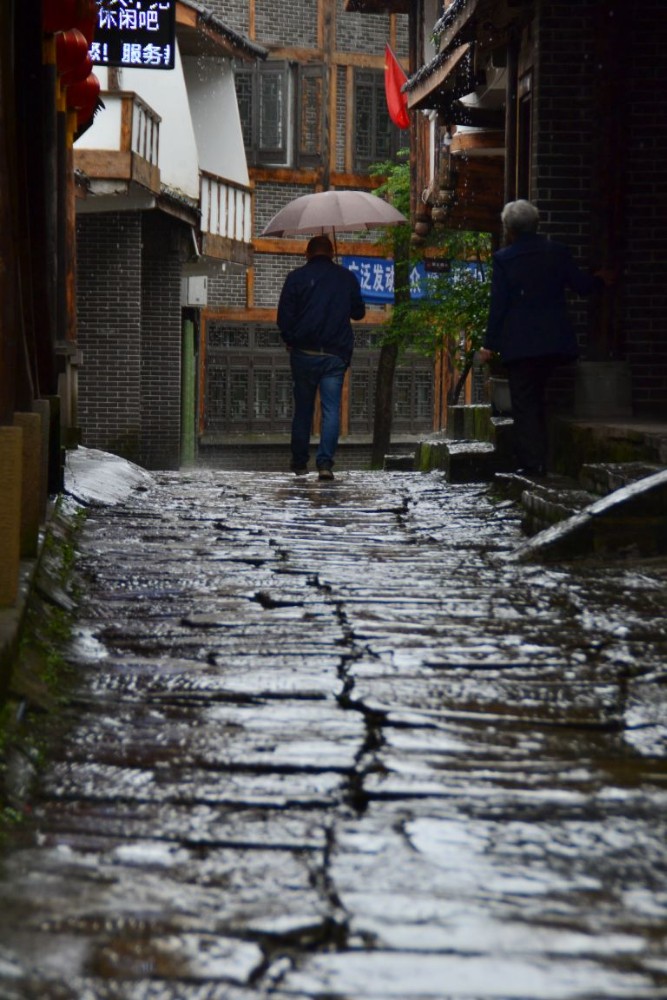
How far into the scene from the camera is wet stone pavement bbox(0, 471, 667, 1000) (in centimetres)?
228

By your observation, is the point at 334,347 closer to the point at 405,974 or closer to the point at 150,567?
the point at 150,567

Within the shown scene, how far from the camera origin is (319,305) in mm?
11133

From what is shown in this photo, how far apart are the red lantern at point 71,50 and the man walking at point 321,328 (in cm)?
230

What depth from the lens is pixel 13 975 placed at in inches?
85.7

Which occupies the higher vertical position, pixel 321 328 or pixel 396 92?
pixel 396 92

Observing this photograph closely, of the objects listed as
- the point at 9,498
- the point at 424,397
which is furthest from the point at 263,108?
A: the point at 9,498

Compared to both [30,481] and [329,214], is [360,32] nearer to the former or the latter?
[329,214]

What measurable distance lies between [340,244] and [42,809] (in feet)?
81.9

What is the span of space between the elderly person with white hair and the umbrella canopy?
4.53m

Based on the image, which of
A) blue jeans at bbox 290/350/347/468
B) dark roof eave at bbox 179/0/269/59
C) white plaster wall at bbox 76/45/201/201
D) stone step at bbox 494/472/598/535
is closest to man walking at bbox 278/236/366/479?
blue jeans at bbox 290/350/347/468

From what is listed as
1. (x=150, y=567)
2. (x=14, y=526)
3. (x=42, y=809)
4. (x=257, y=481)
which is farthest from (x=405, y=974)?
(x=257, y=481)

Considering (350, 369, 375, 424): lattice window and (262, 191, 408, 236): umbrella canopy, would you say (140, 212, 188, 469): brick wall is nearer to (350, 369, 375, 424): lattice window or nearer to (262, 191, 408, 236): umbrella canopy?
(350, 369, 375, 424): lattice window

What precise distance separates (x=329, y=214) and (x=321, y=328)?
8.93 feet

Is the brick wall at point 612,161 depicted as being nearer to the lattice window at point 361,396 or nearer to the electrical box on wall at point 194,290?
the electrical box on wall at point 194,290
